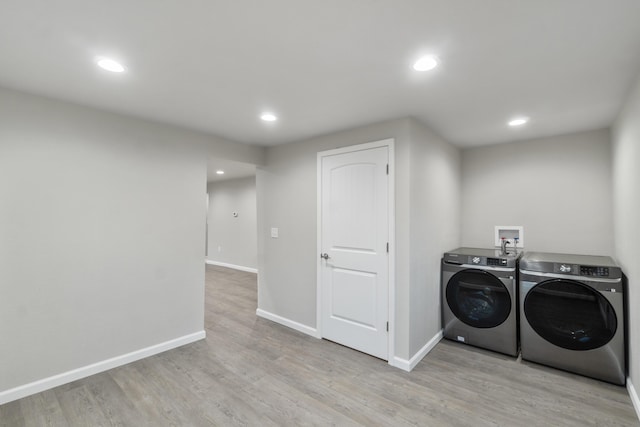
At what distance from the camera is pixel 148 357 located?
2770 mm

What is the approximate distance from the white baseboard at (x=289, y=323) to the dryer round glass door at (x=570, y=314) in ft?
7.01

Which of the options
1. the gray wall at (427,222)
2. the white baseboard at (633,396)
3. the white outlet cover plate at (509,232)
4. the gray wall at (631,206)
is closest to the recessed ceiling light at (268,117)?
the gray wall at (427,222)

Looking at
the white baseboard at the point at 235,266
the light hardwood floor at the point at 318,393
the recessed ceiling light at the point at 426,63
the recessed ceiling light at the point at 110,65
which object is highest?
the recessed ceiling light at the point at 110,65

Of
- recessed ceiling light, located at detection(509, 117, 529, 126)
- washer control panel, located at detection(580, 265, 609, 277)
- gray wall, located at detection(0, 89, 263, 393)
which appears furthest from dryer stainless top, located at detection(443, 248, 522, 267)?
gray wall, located at detection(0, 89, 263, 393)

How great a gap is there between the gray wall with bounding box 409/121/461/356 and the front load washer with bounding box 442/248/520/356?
0.14m

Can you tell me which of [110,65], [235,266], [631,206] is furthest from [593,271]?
[235,266]

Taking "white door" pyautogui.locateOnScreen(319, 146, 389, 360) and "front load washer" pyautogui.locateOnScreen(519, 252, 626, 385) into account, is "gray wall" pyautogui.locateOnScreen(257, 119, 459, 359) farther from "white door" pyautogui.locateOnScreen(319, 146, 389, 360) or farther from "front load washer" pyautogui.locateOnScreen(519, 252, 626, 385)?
"front load washer" pyautogui.locateOnScreen(519, 252, 626, 385)

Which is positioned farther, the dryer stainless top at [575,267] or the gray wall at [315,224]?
the gray wall at [315,224]

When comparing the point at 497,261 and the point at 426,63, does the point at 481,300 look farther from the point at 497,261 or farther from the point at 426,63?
the point at 426,63

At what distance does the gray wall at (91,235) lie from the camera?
216 centimetres

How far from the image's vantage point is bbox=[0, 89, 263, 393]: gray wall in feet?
7.08

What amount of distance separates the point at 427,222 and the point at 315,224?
1.20 m

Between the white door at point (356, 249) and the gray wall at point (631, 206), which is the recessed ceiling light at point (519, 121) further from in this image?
the white door at point (356, 249)

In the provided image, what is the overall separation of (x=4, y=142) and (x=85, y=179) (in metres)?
0.52
